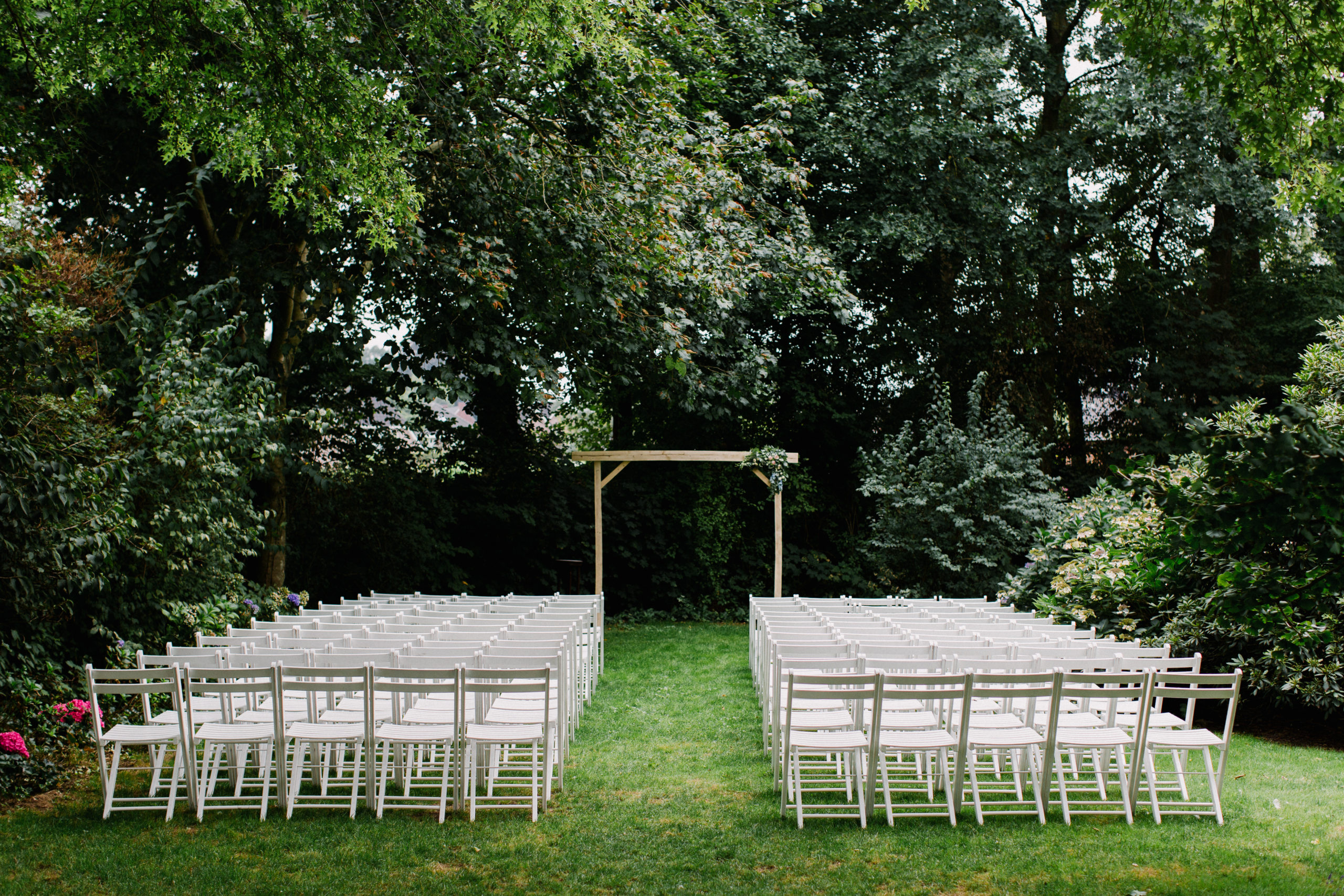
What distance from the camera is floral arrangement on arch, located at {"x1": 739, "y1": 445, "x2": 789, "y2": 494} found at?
51.4 ft

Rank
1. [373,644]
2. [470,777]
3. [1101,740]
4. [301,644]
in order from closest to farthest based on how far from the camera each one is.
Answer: [1101,740] → [470,777] → [373,644] → [301,644]

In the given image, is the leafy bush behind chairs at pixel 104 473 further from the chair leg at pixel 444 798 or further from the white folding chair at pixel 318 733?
the chair leg at pixel 444 798

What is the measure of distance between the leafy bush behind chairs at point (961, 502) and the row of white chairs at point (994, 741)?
9235mm

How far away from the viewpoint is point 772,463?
619 inches

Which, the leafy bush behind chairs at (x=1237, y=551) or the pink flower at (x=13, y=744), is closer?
the leafy bush behind chairs at (x=1237, y=551)

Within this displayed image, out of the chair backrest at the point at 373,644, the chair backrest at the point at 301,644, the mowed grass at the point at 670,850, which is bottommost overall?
the mowed grass at the point at 670,850

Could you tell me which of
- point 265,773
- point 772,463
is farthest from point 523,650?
point 772,463

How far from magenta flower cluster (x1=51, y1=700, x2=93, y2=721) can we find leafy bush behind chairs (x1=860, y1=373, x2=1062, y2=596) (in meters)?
11.7

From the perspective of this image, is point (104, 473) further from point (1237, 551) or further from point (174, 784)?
point (1237, 551)

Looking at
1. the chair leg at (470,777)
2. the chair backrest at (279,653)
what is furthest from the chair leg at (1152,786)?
the chair backrest at (279,653)

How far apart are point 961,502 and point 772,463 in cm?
298

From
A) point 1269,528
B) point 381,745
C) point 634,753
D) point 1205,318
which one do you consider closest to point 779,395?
point 1205,318

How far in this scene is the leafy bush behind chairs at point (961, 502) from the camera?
Result: 15.7m

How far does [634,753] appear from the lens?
25.0ft
